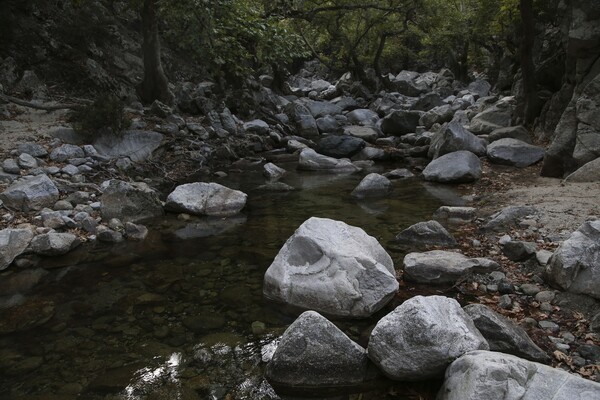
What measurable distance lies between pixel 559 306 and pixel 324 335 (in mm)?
2569

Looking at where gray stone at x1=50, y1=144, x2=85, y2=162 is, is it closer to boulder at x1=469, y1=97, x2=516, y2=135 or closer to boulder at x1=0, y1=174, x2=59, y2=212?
boulder at x1=0, y1=174, x2=59, y2=212

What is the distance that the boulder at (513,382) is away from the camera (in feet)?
9.12

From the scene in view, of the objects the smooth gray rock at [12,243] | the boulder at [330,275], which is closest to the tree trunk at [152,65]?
the smooth gray rock at [12,243]

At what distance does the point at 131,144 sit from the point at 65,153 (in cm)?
183

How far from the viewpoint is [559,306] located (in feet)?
15.2

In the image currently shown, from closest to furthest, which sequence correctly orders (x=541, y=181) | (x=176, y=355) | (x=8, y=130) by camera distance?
1. (x=176, y=355)
2. (x=541, y=181)
3. (x=8, y=130)

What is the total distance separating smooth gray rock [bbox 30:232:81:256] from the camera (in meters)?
6.62

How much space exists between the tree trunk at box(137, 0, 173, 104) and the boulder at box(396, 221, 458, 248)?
10.6 metres

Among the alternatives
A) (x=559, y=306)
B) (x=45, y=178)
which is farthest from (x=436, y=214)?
(x=45, y=178)

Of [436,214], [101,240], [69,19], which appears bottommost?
[101,240]

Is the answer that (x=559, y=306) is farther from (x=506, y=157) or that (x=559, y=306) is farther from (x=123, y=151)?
(x=123, y=151)

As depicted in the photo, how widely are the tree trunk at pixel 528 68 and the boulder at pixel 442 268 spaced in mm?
9686

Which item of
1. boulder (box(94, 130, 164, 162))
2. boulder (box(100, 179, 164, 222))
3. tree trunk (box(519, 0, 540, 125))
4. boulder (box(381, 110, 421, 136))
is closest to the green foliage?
boulder (box(94, 130, 164, 162))

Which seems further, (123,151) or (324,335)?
(123,151)
